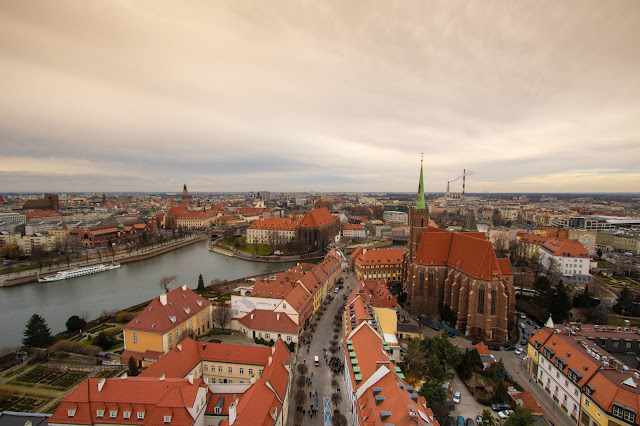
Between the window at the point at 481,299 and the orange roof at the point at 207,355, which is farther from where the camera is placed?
the window at the point at 481,299

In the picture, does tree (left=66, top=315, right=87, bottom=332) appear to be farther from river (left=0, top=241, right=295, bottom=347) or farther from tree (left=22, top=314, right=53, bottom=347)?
river (left=0, top=241, right=295, bottom=347)

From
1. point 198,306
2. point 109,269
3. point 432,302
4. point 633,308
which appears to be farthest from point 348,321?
point 109,269

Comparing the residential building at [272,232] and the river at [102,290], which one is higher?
the residential building at [272,232]

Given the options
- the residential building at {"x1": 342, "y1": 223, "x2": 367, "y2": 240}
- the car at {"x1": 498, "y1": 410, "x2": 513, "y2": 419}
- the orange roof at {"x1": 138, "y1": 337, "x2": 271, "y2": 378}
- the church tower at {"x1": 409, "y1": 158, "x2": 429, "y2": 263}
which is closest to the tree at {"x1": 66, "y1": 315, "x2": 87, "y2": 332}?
the orange roof at {"x1": 138, "y1": 337, "x2": 271, "y2": 378}

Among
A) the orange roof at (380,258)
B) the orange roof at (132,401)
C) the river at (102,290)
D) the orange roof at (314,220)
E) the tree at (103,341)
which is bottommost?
the river at (102,290)

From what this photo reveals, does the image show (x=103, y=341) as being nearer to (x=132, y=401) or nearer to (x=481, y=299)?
(x=132, y=401)

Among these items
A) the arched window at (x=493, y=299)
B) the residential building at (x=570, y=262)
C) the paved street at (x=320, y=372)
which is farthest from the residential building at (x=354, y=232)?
the arched window at (x=493, y=299)

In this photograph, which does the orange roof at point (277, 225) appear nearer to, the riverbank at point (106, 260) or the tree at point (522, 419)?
the riverbank at point (106, 260)

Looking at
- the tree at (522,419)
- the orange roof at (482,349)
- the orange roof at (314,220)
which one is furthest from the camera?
the orange roof at (314,220)
